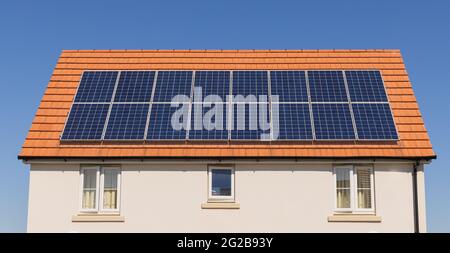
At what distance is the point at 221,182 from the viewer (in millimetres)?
23891

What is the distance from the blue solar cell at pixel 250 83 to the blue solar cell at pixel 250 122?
77 centimetres

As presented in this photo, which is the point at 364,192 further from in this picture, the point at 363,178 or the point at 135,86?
the point at 135,86

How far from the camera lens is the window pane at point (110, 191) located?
24078mm

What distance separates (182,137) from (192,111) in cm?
157

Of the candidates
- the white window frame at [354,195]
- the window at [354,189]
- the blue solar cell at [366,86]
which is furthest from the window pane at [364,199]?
the blue solar cell at [366,86]

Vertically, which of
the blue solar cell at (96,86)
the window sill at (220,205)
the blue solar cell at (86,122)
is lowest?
the window sill at (220,205)

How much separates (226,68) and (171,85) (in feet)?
8.52

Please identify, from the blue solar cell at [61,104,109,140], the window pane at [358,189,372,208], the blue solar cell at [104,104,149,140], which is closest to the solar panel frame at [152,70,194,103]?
the blue solar cell at [104,104,149,140]

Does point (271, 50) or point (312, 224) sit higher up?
point (271, 50)

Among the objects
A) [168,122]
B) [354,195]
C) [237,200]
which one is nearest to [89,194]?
[168,122]

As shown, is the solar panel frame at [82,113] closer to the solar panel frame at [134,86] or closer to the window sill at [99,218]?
the solar panel frame at [134,86]
